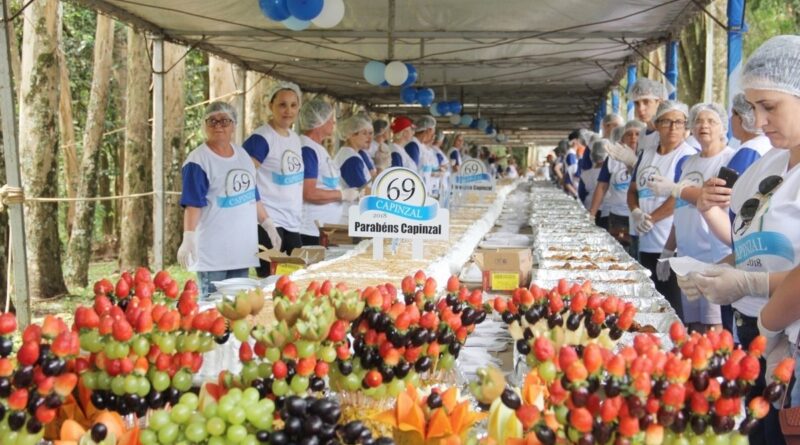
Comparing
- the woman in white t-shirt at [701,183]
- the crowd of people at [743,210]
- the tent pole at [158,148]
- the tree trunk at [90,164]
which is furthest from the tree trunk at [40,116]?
the woman in white t-shirt at [701,183]

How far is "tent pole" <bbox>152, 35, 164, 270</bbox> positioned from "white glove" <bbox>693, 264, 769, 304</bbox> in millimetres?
6273

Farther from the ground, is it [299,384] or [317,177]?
[317,177]

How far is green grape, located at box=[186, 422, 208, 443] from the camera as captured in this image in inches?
59.1

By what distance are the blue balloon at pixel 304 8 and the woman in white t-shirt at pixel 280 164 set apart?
1.77 ft

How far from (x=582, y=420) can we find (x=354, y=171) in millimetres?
5046

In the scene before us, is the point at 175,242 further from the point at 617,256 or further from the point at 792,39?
the point at 792,39

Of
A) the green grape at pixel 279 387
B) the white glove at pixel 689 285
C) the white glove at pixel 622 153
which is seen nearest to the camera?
the green grape at pixel 279 387

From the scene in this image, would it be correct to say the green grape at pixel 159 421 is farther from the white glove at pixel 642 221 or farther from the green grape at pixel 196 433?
the white glove at pixel 642 221

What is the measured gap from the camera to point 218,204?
444 cm

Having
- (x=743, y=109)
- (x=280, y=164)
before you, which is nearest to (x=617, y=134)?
(x=280, y=164)

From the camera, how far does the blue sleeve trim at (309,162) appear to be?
18.2 ft

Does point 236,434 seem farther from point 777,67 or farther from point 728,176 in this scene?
point 728,176

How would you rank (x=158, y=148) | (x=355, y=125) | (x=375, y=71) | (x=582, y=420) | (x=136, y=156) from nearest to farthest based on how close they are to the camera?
(x=582, y=420) → (x=355, y=125) → (x=158, y=148) → (x=375, y=71) → (x=136, y=156)

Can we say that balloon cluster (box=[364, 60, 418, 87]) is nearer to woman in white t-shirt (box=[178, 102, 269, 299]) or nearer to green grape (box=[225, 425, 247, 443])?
woman in white t-shirt (box=[178, 102, 269, 299])
